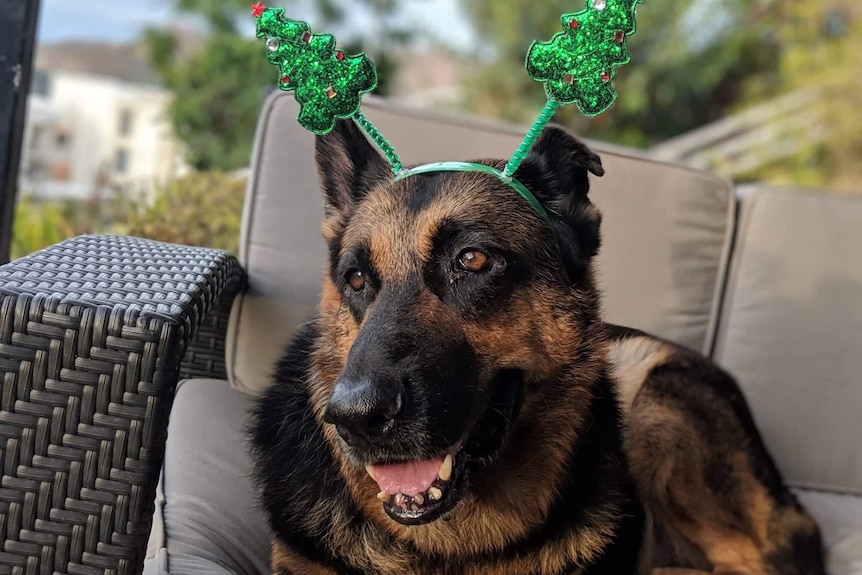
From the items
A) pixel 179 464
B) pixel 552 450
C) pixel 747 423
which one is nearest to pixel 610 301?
pixel 747 423

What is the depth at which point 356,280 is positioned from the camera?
5.51ft

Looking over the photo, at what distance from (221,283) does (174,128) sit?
5.30m

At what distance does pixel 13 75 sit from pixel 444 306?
1.99 metres

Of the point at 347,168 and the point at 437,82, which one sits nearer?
the point at 347,168

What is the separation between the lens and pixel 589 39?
1.50 m

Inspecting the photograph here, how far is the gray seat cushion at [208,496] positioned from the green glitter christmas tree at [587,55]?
1190mm

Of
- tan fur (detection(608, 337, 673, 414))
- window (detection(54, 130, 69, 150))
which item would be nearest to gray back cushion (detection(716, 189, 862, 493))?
tan fur (detection(608, 337, 673, 414))

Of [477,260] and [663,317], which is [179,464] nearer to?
[477,260]

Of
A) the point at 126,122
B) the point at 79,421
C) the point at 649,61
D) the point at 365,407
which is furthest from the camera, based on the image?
the point at 649,61

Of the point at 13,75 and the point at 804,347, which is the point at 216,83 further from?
the point at 804,347

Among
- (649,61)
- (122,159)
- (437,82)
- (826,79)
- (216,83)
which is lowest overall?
(122,159)

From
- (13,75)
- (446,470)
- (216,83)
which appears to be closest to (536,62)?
(446,470)

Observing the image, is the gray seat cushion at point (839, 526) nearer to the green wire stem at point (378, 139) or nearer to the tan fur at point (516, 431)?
the tan fur at point (516, 431)

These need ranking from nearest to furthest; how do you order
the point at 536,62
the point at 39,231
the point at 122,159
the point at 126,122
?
the point at 536,62 < the point at 39,231 < the point at 122,159 < the point at 126,122
